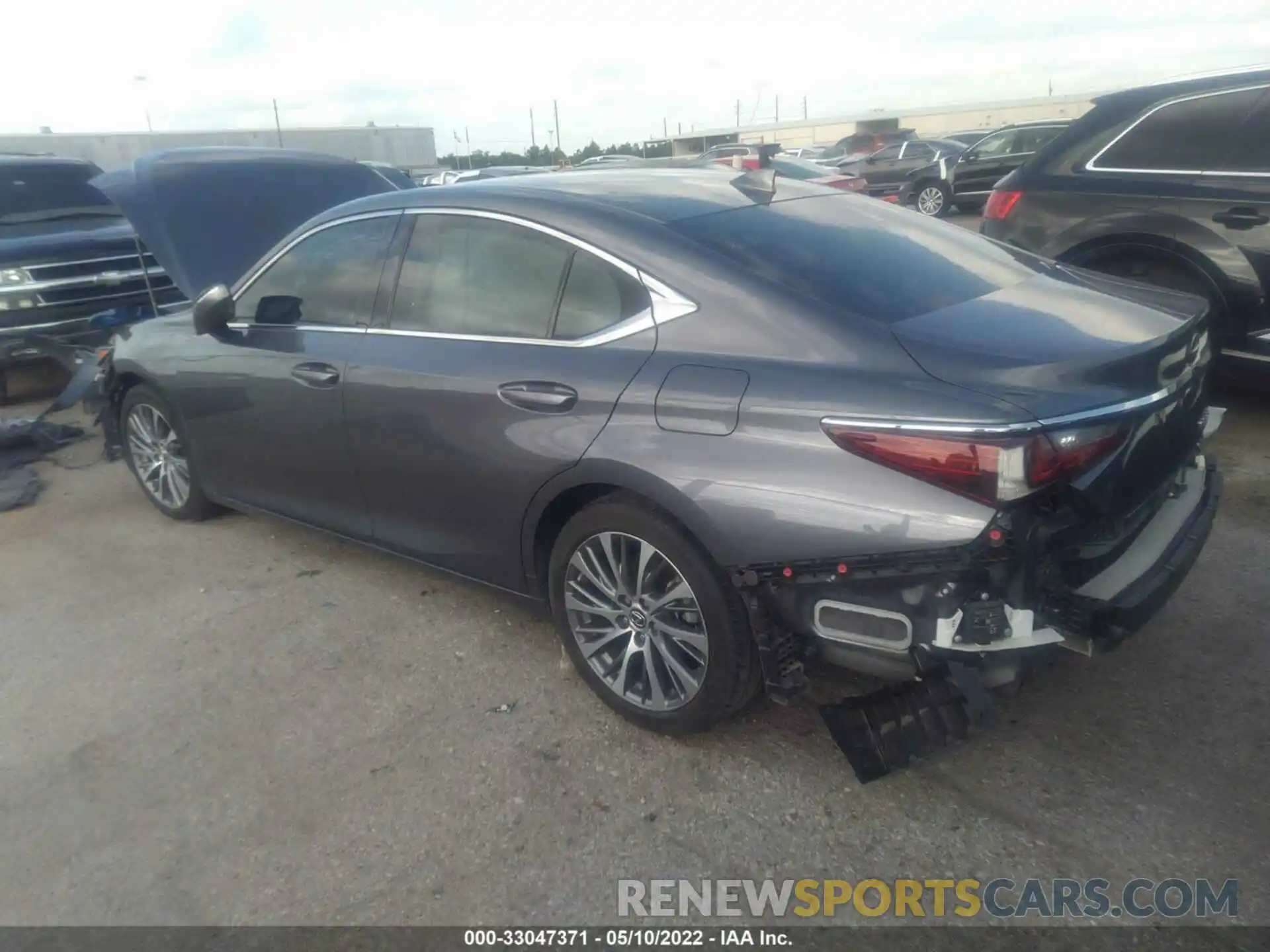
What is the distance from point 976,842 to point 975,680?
0.48m

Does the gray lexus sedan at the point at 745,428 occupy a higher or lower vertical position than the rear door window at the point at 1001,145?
lower

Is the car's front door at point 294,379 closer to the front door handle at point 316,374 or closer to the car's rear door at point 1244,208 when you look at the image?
the front door handle at point 316,374

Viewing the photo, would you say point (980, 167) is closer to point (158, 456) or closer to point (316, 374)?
point (158, 456)

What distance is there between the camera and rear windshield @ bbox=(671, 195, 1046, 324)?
2.88m

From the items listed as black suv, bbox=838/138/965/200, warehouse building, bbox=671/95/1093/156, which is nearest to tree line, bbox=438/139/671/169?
warehouse building, bbox=671/95/1093/156

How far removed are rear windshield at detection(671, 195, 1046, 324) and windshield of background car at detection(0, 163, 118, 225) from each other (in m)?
8.00

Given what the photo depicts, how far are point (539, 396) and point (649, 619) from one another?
31.4 inches

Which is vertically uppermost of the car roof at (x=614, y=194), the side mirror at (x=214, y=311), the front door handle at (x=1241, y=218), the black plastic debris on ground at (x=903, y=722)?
the car roof at (x=614, y=194)

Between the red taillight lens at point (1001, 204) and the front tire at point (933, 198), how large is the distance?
1304 centimetres

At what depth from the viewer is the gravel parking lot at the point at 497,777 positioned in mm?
2615

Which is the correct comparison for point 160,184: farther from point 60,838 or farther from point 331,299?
point 60,838

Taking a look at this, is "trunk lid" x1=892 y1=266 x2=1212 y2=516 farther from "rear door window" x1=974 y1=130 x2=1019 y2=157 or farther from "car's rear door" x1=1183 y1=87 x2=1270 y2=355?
"rear door window" x1=974 y1=130 x2=1019 y2=157

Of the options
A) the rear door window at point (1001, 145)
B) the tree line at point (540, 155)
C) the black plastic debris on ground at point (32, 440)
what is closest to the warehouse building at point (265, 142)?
the tree line at point (540, 155)

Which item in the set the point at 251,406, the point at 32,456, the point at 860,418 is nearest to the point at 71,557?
the point at 251,406
